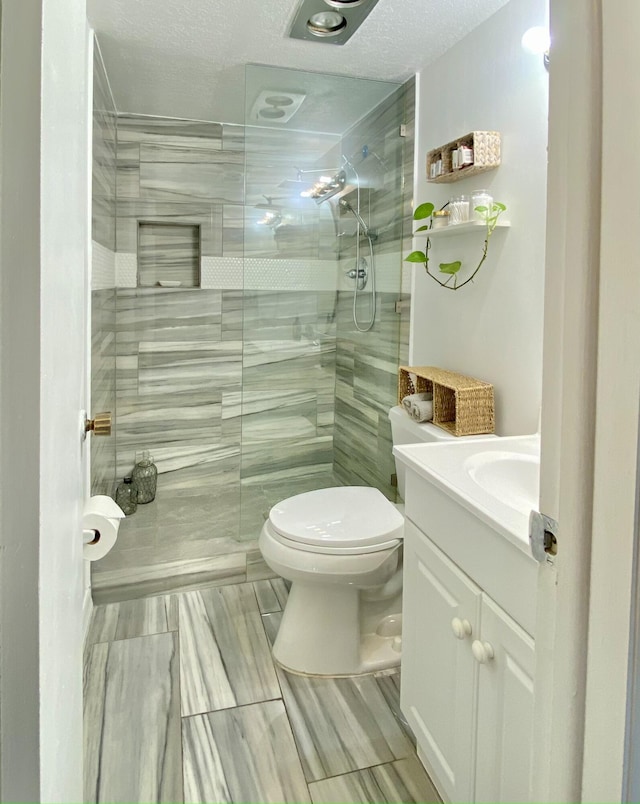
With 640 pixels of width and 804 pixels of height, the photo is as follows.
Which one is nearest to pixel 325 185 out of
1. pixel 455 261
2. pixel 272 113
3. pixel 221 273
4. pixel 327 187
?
pixel 327 187

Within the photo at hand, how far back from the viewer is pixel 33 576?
1.80ft

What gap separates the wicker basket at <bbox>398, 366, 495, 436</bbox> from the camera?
188cm

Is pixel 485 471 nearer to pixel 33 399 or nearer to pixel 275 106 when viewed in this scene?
pixel 33 399

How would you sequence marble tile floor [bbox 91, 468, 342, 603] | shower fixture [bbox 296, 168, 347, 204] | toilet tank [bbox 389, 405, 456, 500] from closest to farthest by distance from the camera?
toilet tank [bbox 389, 405, 456, 500]
marble tile floor [bbox 91, 468, 342, 603]
shower fixture [bbox 296, 168, 347, 204]

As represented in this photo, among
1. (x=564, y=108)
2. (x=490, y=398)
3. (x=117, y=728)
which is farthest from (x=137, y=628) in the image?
(x=564, y=108)

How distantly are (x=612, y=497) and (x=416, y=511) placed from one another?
0.92 meters

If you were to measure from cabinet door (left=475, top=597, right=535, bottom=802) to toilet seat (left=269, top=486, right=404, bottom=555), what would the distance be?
712 mm

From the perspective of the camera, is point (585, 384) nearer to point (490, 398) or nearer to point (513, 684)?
point (513, 684)

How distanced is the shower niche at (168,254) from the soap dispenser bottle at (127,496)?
1.16 m

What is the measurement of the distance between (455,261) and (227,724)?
1.73m

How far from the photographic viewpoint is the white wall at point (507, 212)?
1714mm

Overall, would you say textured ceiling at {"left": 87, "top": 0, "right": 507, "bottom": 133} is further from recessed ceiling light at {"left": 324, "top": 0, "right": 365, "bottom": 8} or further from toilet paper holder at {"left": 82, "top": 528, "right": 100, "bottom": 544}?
toilet paper holder at {"left": 82, "top": 528, "right": 100, "bottom": 544}

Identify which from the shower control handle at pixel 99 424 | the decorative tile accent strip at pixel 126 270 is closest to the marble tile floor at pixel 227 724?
the shower control handle at pixel 99 424

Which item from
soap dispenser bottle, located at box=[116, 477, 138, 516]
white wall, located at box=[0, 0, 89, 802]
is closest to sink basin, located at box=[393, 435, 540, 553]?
white wall, located at box=[0, 0, 89, 802]
